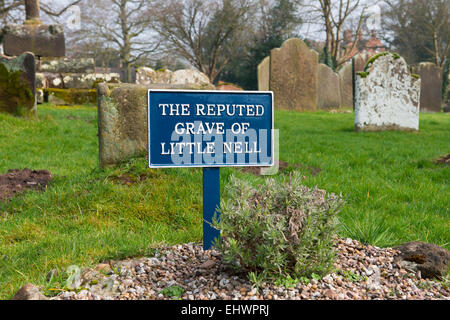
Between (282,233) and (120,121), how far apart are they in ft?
10.5

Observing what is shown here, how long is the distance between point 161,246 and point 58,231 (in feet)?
3.73

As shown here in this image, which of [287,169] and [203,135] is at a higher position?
[203,135]

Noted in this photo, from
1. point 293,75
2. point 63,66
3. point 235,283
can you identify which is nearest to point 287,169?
point 235,283

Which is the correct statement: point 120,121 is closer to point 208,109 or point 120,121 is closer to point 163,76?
point 208,109

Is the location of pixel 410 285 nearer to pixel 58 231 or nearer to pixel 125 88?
pixel 58 231

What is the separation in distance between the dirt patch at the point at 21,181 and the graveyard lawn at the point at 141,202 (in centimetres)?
17

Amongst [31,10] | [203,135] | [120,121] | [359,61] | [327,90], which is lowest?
[203,135]

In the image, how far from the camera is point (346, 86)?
66.2 feet

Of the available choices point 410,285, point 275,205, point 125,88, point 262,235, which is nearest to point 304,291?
point 262,235

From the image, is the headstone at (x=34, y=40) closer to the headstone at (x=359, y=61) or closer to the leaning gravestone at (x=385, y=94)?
the leaning gravestone at (x=385, y=94)

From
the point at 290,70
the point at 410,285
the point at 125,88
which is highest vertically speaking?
the point at 290,70

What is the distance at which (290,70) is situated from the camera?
54.0ft

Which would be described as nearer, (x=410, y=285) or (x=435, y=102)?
(x=410, y=285)

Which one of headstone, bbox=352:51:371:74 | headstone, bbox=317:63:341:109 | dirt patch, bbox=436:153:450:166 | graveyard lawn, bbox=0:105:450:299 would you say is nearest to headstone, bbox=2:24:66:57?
graveyard lawn, bbox=0:105:450:299
